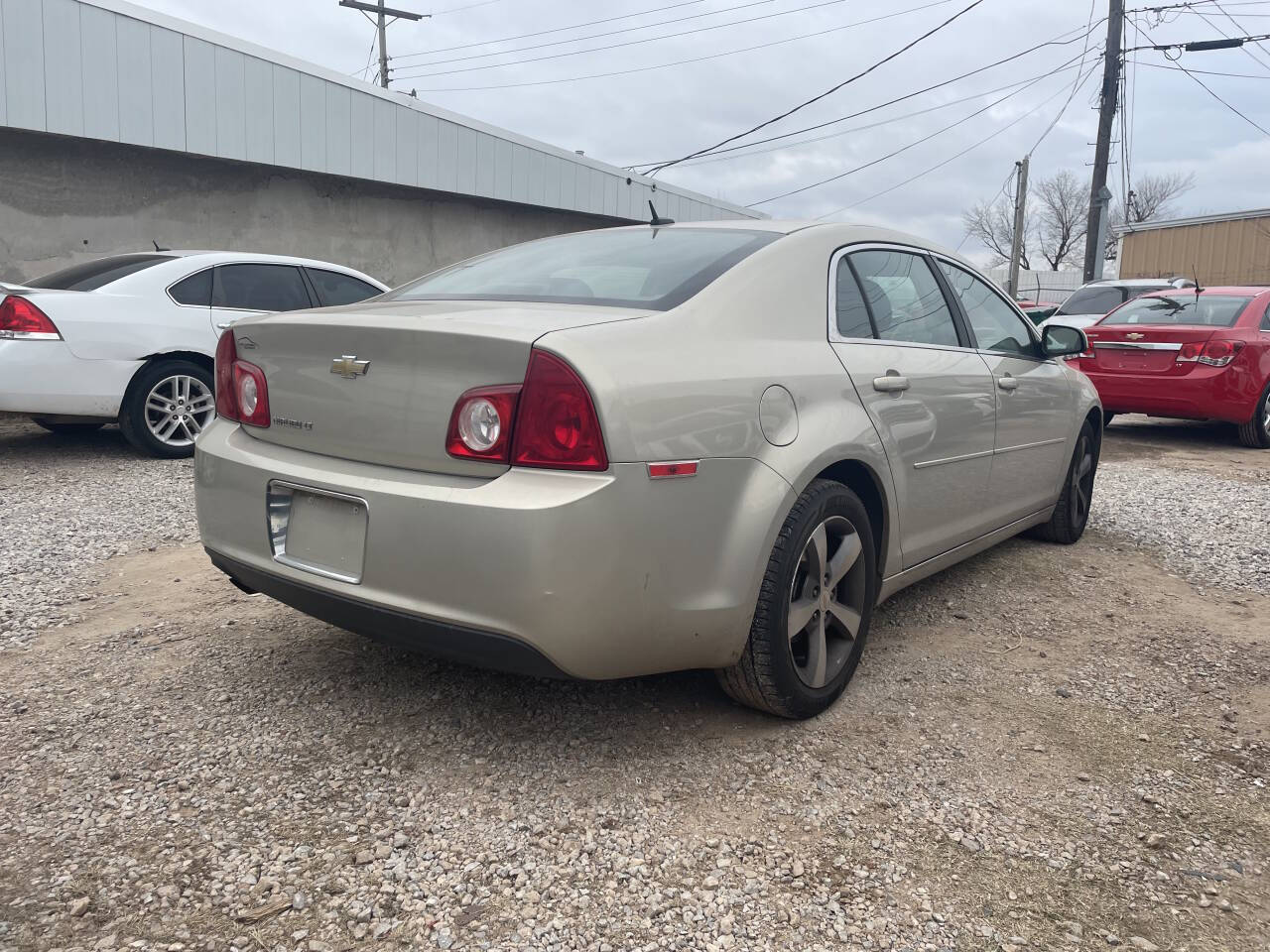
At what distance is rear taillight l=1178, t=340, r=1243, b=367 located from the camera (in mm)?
8421

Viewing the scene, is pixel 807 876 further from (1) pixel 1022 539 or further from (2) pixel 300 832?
(1) pixel 1022 539

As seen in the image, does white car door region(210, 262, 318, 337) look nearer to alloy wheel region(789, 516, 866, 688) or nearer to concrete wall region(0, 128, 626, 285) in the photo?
concrete wall region(0, 128, 626, 285)

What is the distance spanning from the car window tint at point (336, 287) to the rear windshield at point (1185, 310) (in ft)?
22.6

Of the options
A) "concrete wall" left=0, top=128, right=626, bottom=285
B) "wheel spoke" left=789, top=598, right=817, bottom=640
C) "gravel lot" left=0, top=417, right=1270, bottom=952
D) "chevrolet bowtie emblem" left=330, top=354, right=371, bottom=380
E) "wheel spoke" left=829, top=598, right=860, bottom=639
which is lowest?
"gravel lot" left=0, top=417, right=1270, bottom=952

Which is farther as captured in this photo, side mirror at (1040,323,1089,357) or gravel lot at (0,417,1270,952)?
side mirror at (1040,323,1089,357)

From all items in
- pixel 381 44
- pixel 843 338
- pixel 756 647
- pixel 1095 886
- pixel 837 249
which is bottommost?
pixel 1095 886

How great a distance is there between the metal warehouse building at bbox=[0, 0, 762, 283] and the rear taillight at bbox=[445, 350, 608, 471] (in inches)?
372

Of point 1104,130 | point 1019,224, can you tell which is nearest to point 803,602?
point 1104,130

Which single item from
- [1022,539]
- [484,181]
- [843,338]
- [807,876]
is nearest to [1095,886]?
[807,876]

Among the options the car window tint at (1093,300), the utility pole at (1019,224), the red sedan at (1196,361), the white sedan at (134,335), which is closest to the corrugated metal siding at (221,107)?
the white sedan at (134,335)

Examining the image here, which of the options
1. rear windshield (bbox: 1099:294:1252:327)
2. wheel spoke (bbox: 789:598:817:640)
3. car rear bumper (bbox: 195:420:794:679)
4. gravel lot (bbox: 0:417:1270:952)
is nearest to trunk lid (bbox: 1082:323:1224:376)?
rear windshield (bbox: 1099:294:1252:327)

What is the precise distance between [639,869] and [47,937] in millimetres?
1196

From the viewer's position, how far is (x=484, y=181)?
1415 cm

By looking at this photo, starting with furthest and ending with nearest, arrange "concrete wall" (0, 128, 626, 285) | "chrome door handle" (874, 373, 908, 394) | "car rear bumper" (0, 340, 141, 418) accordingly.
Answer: "concrete wall" (0, 128, 626, 285) → "car rear bumper" (0, 340, 141, 418) → "chrome door handle" (874, 373, 908, 394)
